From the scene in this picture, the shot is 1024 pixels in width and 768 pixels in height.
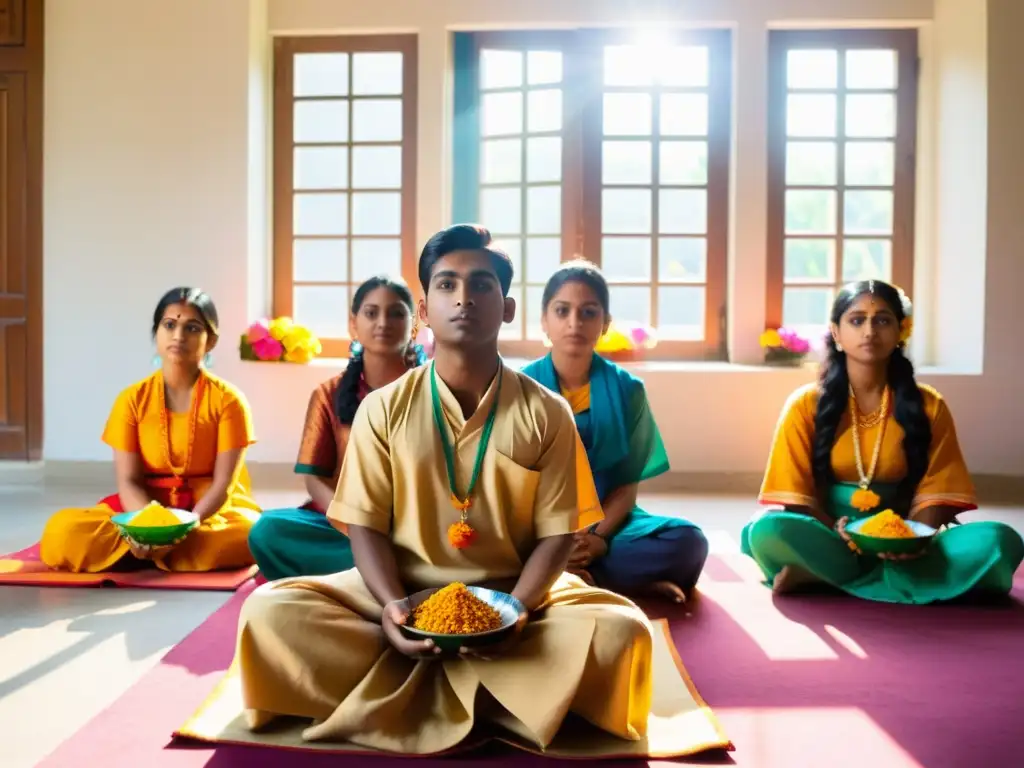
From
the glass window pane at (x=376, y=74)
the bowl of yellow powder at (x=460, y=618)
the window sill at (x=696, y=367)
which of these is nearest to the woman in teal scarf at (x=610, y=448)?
the bowl of yellow powder at (x=460, y=618)

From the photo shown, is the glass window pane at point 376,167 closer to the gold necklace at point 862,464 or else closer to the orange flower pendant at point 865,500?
the gold necklace at point 862,464

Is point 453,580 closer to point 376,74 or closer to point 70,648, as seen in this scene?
point 70,648

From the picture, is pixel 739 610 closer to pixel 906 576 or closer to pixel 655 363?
pixel 906 576

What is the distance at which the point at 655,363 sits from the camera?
20.2ft

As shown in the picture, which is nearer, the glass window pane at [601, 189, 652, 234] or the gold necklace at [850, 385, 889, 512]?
the gold necklace at [850, 385, 889, 512]

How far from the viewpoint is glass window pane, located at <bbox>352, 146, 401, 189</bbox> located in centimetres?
636

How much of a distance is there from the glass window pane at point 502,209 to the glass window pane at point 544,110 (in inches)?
16.5

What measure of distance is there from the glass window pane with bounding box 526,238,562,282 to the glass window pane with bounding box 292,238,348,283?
1.19m

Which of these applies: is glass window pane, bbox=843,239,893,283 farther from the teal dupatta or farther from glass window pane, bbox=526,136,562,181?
the teal dupatta

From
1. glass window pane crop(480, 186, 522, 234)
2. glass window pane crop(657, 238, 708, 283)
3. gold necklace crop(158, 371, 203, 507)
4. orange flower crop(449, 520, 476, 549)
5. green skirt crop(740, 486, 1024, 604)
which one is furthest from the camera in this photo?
glass window pane crop(480, 186, 522, 234)

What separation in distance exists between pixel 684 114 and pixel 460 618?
489 cm

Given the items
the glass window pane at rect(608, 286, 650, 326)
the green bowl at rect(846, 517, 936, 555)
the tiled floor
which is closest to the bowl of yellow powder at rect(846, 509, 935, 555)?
the green bowl at rect(846, 517, 936, 555)

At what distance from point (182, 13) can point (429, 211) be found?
74.2 inches

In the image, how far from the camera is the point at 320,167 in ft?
21.1
